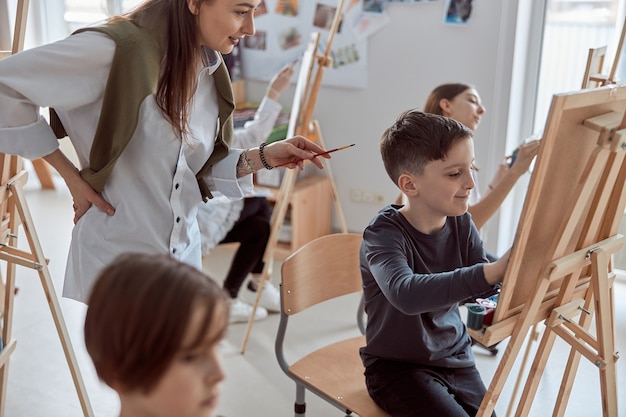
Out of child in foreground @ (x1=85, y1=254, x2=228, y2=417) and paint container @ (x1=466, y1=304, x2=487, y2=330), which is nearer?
child in foreground @ (x1=85, y1=254, x2=228, y2=417)

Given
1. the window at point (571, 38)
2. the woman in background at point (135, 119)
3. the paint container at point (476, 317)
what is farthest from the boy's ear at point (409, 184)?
the window at point (571, 38)

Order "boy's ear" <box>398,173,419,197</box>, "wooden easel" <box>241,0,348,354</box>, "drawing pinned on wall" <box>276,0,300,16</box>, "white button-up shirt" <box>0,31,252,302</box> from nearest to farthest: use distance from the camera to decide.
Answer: "white button-up shirt" <box>0,31,252,302</box> < "boy's ear" <box>398,173,419,197</box> < "wooden easel" <box>241,0,348,354</box> < "drawing pinned on wall" <box>276,0,300,16</box>

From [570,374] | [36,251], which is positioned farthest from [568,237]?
[36,251]

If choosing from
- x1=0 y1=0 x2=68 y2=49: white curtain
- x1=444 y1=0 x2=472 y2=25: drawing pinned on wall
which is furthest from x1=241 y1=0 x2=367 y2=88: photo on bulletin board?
x1=0 y1=0 x2=68 y2=49: white curtain

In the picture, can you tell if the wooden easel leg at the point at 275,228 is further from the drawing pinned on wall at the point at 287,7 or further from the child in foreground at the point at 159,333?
the child in foreground at the point at 159,333

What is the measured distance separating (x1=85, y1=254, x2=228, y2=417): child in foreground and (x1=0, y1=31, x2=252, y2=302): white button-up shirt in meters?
0.68

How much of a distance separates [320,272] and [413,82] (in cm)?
180

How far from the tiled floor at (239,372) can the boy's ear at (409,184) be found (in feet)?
3.38

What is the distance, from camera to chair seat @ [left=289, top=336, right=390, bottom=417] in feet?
5.91

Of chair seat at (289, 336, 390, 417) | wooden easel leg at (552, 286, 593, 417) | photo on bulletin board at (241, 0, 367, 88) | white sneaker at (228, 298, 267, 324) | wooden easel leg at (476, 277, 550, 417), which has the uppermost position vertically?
photo on bulletin board at (241, 0, 367, 88)

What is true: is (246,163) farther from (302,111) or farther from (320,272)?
(302,111)

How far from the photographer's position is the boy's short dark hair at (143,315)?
916mm

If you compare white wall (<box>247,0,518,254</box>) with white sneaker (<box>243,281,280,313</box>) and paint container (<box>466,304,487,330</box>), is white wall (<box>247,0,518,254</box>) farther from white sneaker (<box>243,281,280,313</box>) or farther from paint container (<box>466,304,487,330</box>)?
paint container (<box>466,304,487,330</box>)

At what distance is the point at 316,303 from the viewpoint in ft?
6.69
